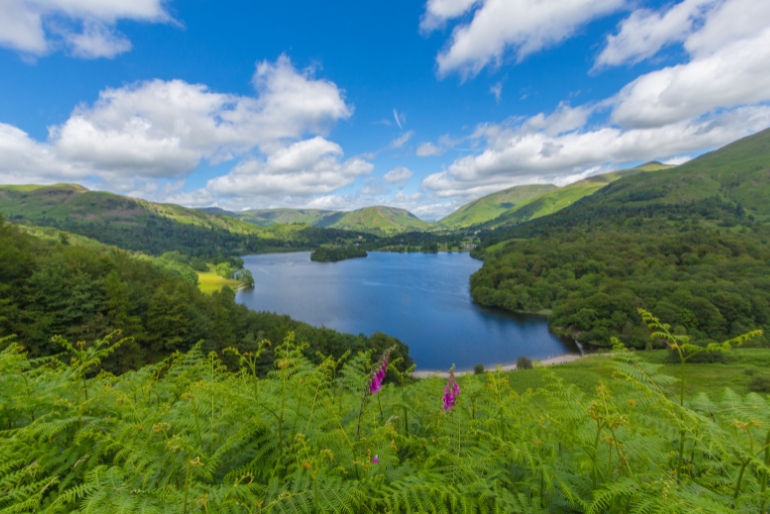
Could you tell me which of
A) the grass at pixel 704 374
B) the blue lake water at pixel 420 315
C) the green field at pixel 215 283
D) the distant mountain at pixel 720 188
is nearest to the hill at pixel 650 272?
the distant mountain at pixel 720 188

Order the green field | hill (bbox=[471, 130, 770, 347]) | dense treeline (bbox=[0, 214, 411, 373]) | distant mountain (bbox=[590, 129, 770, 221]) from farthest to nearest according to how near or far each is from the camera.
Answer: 1. distant mountain (bbox=[590, 129, 770, 221])
2. the green field
3. hill (bbox=[471, 130, 770, 347])
4. dense treeline (bbox=[0, 214, 411, 373])

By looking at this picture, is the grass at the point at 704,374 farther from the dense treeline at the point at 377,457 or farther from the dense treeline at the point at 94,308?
the dense treeline at the point at 377,457

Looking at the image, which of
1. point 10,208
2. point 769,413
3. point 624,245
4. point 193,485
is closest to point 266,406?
point 193,485

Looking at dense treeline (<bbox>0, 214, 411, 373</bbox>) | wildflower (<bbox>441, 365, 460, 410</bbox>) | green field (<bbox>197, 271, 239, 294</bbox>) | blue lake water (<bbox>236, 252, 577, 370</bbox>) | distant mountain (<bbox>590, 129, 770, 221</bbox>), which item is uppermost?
distant mountain (<bbox>590, 129, 770, 221</bbox>)

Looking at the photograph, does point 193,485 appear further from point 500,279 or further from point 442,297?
point 500,279

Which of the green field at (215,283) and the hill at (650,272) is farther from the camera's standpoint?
the green field at (215,283)

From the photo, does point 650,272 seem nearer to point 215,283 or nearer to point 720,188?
point 215,283

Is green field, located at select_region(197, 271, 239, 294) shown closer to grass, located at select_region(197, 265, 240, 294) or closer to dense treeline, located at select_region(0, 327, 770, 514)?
grass, located at select_region(197, 265, 240, 294)

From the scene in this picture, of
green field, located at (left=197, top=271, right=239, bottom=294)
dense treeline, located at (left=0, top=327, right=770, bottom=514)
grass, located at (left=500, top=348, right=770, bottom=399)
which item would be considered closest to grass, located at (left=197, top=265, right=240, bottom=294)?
green field, located at (left=197, top=271, right=239, bottom=294)
